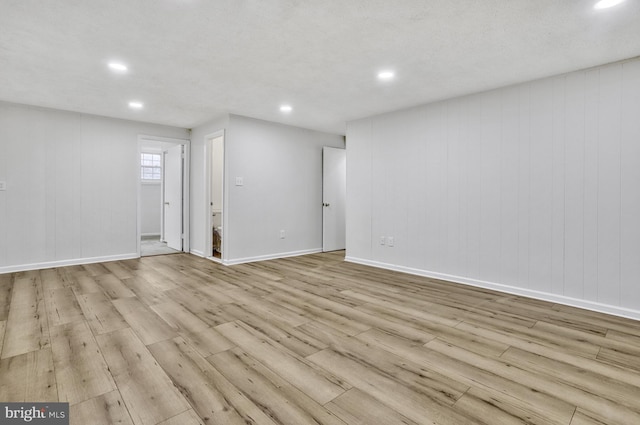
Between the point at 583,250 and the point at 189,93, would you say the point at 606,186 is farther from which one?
the point at 189,93

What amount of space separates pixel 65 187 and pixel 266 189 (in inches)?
116

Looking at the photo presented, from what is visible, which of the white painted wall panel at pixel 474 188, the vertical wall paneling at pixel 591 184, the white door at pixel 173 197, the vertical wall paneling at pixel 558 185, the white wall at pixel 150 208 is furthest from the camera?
the white wall at pixel 150 208

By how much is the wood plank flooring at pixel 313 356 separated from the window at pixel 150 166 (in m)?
5.47

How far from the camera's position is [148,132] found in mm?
5477

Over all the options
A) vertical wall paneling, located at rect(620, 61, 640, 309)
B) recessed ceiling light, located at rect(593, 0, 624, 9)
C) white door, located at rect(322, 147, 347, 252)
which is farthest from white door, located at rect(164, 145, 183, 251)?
vertical wall paneling, located at rect(620, 61, 640, 309)

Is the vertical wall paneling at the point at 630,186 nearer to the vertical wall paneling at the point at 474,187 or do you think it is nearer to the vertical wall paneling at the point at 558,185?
the vertical wall paneling at the point at 558,185

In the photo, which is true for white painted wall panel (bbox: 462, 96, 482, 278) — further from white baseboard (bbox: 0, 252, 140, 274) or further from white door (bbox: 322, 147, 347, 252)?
white baseboard (bbox: 0, 252, 140, 274)

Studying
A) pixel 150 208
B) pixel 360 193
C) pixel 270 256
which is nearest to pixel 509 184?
pixel 360 193

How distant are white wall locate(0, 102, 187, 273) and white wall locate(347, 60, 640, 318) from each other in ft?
13.6

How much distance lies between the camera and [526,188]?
343 cm

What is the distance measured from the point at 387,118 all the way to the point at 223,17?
300 cm

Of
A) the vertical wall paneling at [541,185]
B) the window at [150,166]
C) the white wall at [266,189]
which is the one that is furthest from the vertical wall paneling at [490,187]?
the window at [150,166]

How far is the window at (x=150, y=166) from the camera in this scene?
8635 mm

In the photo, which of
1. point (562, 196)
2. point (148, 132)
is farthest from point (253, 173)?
point (562, 196)
